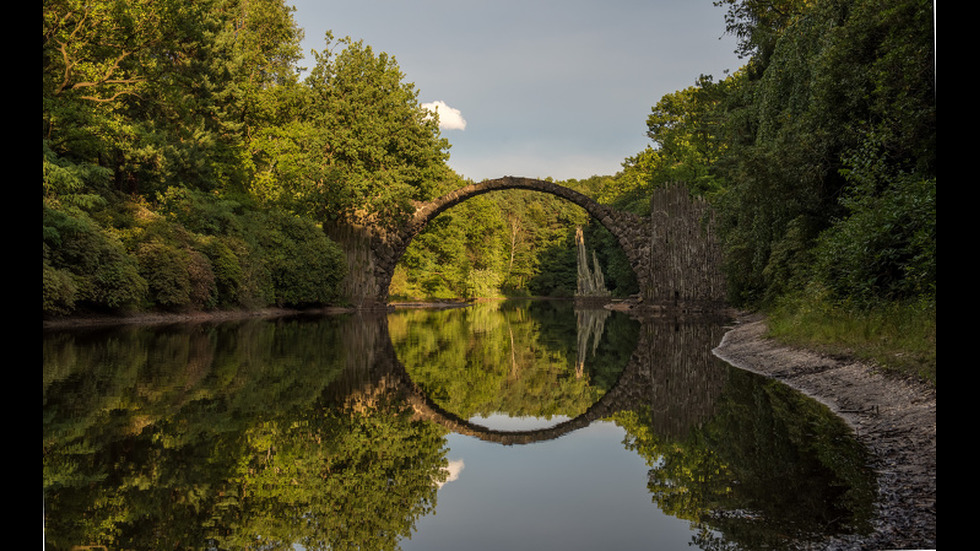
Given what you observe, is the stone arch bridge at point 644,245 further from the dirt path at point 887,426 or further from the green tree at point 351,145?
the dirt path at point 887,426

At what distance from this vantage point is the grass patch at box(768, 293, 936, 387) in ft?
19.2

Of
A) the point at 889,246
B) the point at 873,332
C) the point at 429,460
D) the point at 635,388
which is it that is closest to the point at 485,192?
the point at 635,388

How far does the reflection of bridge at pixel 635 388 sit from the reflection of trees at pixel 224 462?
43 centimetres

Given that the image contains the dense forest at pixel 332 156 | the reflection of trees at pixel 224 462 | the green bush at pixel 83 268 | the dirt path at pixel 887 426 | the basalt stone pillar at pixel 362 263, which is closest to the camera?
the dirt path at pixel 887 426

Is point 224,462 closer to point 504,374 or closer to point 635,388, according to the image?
point 635,388

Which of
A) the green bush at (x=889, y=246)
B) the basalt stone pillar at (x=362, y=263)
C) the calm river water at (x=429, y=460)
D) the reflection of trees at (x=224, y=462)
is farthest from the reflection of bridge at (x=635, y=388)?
the basalt stone pillar at (x=362, y=263)

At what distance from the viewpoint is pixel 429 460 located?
14.6 feet

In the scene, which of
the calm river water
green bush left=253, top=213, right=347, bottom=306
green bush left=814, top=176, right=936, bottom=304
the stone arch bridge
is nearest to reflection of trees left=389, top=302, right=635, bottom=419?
the calm river water

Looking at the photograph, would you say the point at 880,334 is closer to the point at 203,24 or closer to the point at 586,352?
the point at 586,352

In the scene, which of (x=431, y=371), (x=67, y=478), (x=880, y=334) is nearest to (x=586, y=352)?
(x=431, y=371)

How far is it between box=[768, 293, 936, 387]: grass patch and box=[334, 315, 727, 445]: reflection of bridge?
139 cm

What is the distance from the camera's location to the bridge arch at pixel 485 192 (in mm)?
30766

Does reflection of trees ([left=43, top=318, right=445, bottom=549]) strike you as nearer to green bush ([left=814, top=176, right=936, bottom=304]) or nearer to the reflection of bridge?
the reflection of bridge
